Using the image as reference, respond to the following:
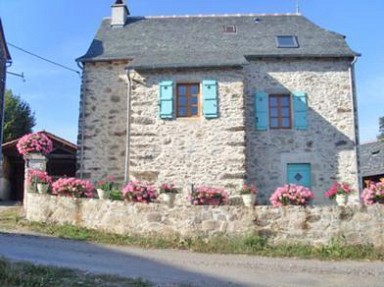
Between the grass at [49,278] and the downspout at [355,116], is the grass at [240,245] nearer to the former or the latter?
the grass at [49,278]

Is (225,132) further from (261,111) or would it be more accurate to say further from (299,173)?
(299,173)

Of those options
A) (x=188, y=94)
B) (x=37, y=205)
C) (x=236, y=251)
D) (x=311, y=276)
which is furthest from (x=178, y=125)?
(x=311, y=276)

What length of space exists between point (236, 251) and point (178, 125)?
18.3 ft

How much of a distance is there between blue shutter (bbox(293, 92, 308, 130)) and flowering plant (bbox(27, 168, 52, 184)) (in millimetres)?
7465

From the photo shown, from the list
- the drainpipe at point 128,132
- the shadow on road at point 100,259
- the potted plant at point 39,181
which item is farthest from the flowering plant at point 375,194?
the potted plant at point 39,181

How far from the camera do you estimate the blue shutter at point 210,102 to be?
14750mm

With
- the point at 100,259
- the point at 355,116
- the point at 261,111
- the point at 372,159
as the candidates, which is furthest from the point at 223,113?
the point at 372,159

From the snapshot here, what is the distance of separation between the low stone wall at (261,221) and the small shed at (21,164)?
7.38 meters

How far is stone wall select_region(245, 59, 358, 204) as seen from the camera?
1516 centimetres

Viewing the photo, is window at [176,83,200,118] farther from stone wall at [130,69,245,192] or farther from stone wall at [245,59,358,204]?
stone wall at [245,59,358,204]

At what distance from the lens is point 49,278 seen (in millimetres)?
6602

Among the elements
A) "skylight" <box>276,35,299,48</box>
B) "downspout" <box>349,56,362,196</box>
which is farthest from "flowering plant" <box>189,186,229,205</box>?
"skylight" <box>276,35,299,48</box>

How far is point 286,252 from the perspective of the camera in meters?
10.2

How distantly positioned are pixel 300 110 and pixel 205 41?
3986mm
